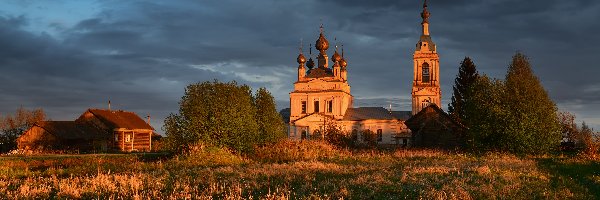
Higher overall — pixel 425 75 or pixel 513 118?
pixel 425 75

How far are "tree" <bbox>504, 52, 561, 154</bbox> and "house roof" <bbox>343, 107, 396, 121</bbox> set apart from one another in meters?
42.4

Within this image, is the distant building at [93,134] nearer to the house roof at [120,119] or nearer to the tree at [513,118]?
the house roof at [120,119]

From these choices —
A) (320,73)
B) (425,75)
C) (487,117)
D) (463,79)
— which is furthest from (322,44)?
(487,117)

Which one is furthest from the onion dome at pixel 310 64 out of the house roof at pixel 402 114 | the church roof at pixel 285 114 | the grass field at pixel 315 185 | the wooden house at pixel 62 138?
the grass field at pixel 315 185

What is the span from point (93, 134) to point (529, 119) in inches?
1713

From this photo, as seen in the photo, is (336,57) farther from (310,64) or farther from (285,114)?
(285,114)

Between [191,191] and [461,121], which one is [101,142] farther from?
[191,191]

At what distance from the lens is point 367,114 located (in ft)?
291

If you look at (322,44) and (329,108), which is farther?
(322,44)

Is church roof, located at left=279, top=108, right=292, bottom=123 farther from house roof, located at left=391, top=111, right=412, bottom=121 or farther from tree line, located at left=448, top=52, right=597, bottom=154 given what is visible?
tree line, located at left=448, top=52, right=597, bottom=154

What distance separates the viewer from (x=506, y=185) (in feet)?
58.2

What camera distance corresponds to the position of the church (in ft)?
279

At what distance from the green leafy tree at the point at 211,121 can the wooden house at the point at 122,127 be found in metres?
28.3

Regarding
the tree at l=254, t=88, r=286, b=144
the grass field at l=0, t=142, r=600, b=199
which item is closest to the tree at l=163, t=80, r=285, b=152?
the tree at l=254, t=88, r=286, b=144
